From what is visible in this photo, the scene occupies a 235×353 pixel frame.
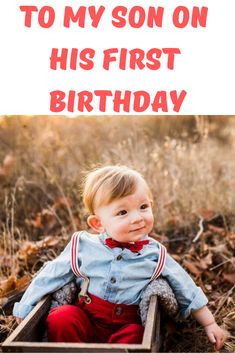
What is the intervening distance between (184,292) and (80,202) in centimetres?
193

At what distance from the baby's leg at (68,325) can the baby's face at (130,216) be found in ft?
1.31

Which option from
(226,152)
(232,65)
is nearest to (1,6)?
(232,65)

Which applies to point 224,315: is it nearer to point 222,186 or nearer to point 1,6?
point 222,186

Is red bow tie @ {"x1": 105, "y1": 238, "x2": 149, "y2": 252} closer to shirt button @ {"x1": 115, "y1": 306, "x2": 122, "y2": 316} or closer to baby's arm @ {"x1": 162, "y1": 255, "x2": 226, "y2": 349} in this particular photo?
baby's arm @ {"x1": 162, "y1": 255, "x2": 226, "y2": 349}

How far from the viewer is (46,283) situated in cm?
267

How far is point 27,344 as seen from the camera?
206cm

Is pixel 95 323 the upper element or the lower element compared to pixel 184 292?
lower

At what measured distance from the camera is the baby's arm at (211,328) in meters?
2.58

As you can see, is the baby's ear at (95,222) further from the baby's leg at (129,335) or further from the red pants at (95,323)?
the baby's leg at (129,335)

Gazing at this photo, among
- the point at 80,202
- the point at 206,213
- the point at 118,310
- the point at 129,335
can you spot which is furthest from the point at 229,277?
the point at 80,202

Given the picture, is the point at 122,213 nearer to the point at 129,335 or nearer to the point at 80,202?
the point at 129,335

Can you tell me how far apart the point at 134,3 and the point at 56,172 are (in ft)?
6.95

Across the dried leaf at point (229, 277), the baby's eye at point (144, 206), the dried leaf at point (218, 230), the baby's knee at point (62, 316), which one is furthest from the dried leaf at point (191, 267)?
the baby's knee at point (62, 316)

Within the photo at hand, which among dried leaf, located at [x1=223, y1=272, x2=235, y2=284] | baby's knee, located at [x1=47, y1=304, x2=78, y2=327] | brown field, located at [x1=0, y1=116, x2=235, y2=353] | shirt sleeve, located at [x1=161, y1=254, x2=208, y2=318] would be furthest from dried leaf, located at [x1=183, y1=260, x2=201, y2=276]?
baby's knee, located at [x1=47, y1=304, x2=78, y2=327]
